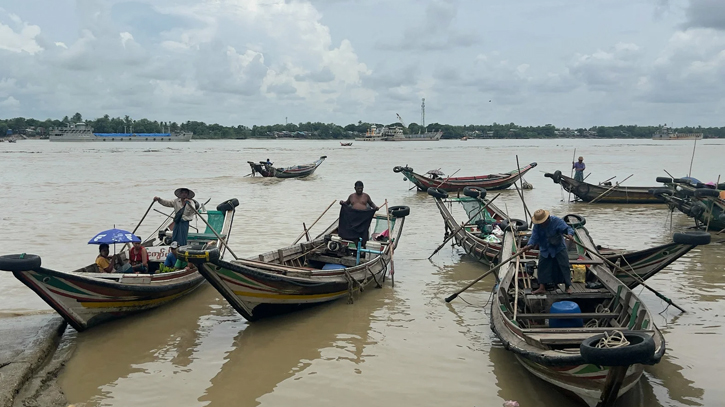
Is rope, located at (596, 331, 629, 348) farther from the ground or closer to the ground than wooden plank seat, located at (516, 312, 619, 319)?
farther from the ground

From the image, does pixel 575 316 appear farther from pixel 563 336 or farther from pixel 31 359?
pixel 31 359

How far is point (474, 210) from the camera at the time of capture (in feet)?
36.8

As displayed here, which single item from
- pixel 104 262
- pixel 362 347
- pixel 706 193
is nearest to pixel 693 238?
pixel 362 347

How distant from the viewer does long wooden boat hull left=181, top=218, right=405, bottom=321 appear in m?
5.82

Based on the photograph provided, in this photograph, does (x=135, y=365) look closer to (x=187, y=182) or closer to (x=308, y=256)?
(x=308, y=256)

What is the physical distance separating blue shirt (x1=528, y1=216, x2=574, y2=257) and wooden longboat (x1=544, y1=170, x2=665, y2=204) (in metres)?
11.9

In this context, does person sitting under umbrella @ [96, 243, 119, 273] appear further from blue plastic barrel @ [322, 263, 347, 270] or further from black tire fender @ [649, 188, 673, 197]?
black tire fender @ [649, 188, 673, 197]

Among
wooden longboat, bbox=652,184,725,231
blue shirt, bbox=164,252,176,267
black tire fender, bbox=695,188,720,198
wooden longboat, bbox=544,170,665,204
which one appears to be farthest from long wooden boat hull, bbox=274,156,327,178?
blue shirt, bbox=164,252,176,267

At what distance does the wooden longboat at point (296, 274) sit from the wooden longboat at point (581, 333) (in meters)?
2.15

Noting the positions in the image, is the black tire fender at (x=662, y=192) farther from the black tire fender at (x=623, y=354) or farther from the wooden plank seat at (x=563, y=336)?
the black tire fender at (x=623, y=354)

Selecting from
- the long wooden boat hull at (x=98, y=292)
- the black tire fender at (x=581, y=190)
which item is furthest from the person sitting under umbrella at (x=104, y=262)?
the black tire fender at (x=581, y=190)

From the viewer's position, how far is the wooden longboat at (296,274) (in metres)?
5.91

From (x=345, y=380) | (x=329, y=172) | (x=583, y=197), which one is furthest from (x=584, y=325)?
(x=329, y=172)

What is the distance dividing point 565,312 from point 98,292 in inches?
200
